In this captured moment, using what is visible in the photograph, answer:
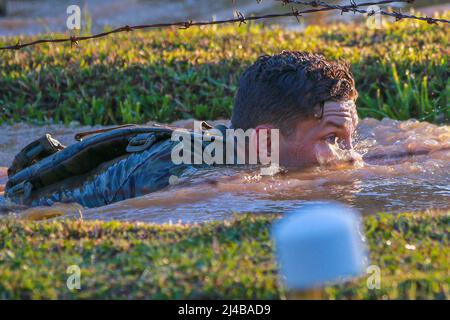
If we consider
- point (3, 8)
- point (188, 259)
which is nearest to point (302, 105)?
point (188, 259)

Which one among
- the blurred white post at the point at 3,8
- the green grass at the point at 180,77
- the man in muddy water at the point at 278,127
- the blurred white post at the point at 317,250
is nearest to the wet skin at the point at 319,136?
the man in muddy water at the point at 278,127

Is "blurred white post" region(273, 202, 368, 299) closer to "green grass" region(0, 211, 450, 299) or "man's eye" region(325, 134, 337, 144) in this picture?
"green grass" region(0, 211, 450, 299)

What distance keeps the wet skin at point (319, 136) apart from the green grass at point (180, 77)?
197 cm

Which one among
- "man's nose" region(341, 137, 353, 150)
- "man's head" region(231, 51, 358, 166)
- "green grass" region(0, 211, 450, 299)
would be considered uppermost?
"man's head" region(231, 51, 358, 166)

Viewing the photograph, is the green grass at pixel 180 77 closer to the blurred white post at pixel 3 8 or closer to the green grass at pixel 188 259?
the green grass at pixel 188 259

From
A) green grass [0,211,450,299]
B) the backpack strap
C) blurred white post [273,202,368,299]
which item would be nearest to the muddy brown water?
the backpack strap

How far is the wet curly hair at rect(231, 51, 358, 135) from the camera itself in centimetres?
510

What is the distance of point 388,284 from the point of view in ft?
10.3

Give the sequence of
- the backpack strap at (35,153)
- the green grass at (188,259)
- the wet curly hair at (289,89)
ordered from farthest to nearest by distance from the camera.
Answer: the backpack strap at (35,153), the wet curly hair at (289,89), the green grass at (188,259)

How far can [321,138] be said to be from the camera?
16.9 ft

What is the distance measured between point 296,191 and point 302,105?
1.44 feet

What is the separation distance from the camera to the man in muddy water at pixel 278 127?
500cm
